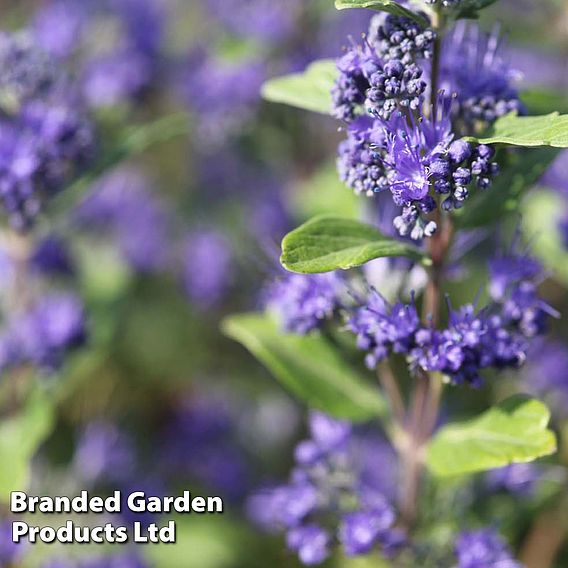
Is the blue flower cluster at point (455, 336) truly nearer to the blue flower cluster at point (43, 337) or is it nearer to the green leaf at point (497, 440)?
the green leaf at point (497, 440)

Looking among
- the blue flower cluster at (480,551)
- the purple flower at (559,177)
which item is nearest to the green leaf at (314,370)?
the blue flower cluster at (480,551)

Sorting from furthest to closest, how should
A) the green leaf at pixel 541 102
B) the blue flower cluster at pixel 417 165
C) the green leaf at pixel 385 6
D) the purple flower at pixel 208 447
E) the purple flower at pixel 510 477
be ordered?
the purple flower at pixel 208 447, the purple flower at pixel 510 477, the green leaf at pixel 541 102, the blue flower cluster at pixel 417 165, the green leaf at pixel 385 6

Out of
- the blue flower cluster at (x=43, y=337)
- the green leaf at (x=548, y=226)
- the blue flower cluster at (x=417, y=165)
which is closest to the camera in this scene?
the blue flower cluster at (x=417, y=165)

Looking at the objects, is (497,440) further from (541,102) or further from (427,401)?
(541,102)

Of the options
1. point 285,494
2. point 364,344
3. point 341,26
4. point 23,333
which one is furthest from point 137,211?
point 364,344

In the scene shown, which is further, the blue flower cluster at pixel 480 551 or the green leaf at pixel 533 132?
the blue flower cluster at pixel 480 551

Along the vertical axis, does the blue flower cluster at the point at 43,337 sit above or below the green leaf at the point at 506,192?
below

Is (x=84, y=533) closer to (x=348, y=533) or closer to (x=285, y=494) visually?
(x=285, y=494)
